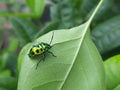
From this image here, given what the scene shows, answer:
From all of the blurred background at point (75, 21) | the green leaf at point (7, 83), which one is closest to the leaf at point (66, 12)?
the blurred background at point (75, 21)

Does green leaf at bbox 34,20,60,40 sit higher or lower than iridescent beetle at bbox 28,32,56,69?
lower

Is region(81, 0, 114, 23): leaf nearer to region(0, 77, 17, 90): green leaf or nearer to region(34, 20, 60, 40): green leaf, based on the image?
region(34, 20, 60, 40): green leaf

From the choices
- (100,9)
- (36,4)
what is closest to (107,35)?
(100,9)

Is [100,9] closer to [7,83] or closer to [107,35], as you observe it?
[107,35]

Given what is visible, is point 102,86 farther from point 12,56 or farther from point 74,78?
point 12,56

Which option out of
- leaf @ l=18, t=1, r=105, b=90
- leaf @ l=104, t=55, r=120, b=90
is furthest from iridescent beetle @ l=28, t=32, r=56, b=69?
leaf @ l=104, t=55, r=120, b=90

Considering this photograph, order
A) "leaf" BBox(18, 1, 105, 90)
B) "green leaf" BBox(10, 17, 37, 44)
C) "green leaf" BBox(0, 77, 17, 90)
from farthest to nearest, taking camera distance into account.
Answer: "green leaf" BBox(10, 17, 37, 44), "green leaf" BBox(0, 77, 17, 90), "leaf" BBox(18, 1, 105, 90)
